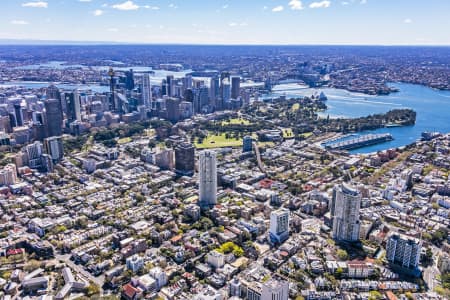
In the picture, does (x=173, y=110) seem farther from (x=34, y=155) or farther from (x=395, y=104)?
(x=395, y=104)

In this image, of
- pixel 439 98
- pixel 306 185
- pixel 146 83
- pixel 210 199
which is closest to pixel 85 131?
pixel 146 83

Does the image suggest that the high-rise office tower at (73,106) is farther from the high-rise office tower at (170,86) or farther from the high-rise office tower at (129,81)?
the high-rise office tower at (170,86)

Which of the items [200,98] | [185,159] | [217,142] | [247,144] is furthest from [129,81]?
[185,159]

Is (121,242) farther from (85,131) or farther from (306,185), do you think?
(85,131)

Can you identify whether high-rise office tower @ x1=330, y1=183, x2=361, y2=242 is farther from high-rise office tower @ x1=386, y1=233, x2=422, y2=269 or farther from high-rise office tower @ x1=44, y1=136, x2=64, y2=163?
high-rise office tower @ x1=44, y1=136, x2=64, y2=163

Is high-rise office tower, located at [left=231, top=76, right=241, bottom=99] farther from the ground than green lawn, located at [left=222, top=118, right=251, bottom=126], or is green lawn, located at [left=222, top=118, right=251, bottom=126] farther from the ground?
Answer: high-rise office tower, located at [left=231, top=76, right=241, bottom=99]

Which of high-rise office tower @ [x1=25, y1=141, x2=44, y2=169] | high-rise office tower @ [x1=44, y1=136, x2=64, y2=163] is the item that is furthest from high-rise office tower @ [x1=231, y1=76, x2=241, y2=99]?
high-rise office tower @ [x1=25, y1=141, x2=44, y2=169]
